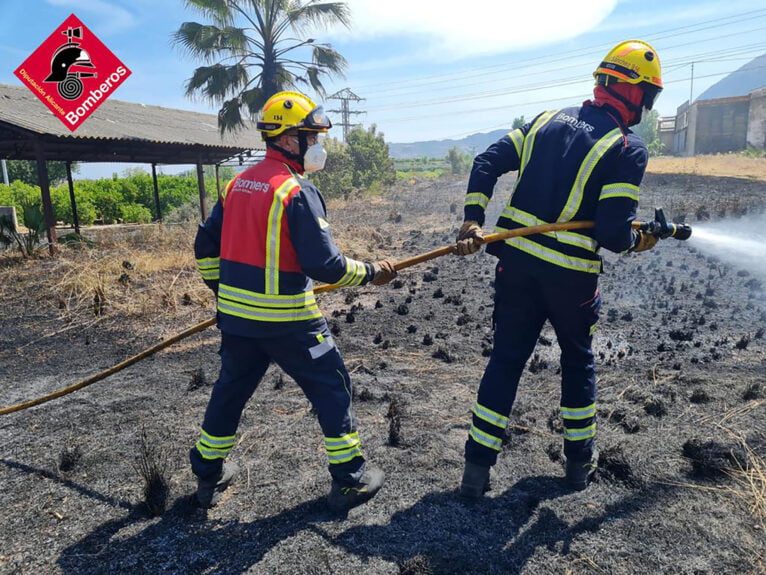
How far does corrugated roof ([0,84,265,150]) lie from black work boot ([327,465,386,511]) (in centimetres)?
1089

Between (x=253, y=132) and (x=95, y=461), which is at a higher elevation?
(x=253, y=132)

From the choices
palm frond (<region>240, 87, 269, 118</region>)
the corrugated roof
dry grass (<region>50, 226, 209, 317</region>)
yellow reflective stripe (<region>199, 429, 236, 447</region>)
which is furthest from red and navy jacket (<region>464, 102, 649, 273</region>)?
palm frond (<region>240, 87, 269, 118</region>)

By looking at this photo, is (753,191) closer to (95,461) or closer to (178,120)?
(95,461)

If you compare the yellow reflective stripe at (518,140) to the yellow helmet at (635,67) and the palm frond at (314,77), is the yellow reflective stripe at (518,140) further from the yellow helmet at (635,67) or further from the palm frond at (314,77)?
the palm frond at (314,77)

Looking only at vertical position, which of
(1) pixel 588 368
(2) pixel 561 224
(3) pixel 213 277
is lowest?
(1) pixel 588 368

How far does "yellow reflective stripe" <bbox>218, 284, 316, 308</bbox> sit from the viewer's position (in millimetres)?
2414

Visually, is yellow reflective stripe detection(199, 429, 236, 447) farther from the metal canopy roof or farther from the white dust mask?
the metal canopy roof

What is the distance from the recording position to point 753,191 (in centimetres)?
1472

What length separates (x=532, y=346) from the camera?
108 inches

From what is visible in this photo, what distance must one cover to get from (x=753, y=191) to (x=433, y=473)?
52.9ft

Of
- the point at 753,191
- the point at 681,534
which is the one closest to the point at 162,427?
the point at 681,534

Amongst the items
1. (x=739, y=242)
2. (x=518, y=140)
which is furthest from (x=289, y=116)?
(x=739, y=242)

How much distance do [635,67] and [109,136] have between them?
488 inches

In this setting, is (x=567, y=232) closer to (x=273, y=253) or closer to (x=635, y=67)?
(x=635, y=67)
